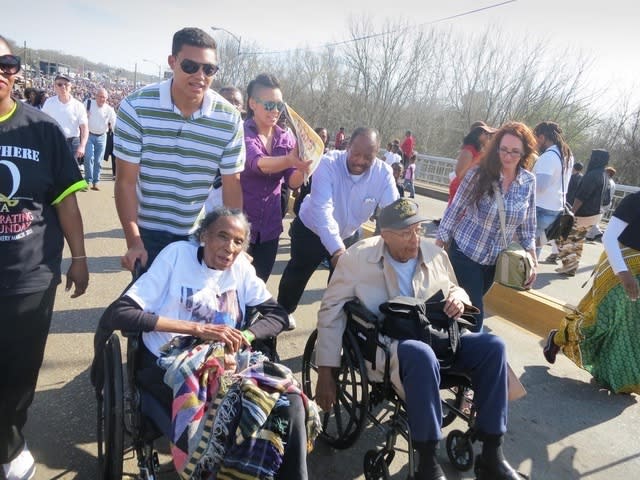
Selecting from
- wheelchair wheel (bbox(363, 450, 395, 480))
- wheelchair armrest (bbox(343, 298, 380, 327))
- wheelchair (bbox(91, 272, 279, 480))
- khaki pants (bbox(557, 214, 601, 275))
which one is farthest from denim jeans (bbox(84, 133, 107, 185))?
wheelchair wheel (bbox(363, 450, 395, 480))

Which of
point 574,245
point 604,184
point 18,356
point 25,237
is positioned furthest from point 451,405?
point 604,184

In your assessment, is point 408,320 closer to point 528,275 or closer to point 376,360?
point 376,360

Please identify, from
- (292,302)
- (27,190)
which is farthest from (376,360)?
(27,190)

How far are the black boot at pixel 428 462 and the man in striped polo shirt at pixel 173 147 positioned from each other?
1.58 metres

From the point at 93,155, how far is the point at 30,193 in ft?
24.6

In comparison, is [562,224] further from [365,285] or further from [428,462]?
[428,462]

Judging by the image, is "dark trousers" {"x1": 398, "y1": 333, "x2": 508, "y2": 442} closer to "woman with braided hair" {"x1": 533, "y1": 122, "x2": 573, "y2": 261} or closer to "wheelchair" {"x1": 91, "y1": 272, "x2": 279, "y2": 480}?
"wheelchair" {"x1": 91, "y1": 272, "x2": 279, "y2": 480}

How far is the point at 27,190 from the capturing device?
1928 mm

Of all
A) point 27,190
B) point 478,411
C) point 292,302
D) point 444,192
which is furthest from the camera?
point 444,192

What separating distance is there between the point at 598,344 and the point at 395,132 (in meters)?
27.4

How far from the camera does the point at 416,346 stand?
7.29 feet

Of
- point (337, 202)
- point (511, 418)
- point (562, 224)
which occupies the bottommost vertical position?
point (511, 418)

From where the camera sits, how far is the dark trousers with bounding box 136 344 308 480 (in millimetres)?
1800

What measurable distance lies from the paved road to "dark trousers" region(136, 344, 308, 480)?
2.05 ft
